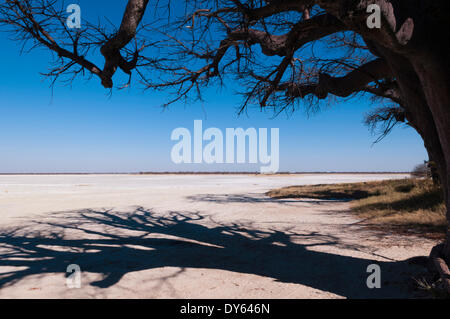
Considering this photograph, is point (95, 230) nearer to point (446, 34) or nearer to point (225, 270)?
point (225, 270)

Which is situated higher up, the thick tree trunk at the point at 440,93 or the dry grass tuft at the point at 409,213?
the thick tree trunk at the point at 440,93

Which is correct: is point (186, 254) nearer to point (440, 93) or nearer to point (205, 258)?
point (205, 258)

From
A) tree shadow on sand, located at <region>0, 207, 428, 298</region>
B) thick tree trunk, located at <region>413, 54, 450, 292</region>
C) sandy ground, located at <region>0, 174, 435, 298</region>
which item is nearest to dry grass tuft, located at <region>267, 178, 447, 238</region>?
sandy ground, located at <region>0, 174, 435, 298</region>

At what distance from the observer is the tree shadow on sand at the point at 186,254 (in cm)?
364

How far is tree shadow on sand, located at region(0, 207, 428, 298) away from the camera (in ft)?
12.0

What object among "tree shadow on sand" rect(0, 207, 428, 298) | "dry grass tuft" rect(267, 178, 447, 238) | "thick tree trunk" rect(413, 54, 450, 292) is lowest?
"tree shadow on sand" rect(0, 207, 428, 298)

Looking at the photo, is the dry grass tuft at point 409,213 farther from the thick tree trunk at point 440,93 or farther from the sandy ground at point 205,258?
the thick tree trunk at point 440,93

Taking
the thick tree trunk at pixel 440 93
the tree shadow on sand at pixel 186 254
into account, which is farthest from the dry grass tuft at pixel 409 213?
the thick tree trunk at pixel 440 93

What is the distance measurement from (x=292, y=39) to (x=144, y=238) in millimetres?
5036

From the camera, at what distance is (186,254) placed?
4918mm

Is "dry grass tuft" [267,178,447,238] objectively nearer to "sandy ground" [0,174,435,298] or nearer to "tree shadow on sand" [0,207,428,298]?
"sandy ground" [0,174,435,298]

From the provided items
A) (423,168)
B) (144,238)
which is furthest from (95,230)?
(423,168)

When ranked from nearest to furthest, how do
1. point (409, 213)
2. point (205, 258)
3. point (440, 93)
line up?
point (440, 93)
point (205, 258)
point (409, 213)

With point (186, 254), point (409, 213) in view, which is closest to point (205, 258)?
point (186, 254)
